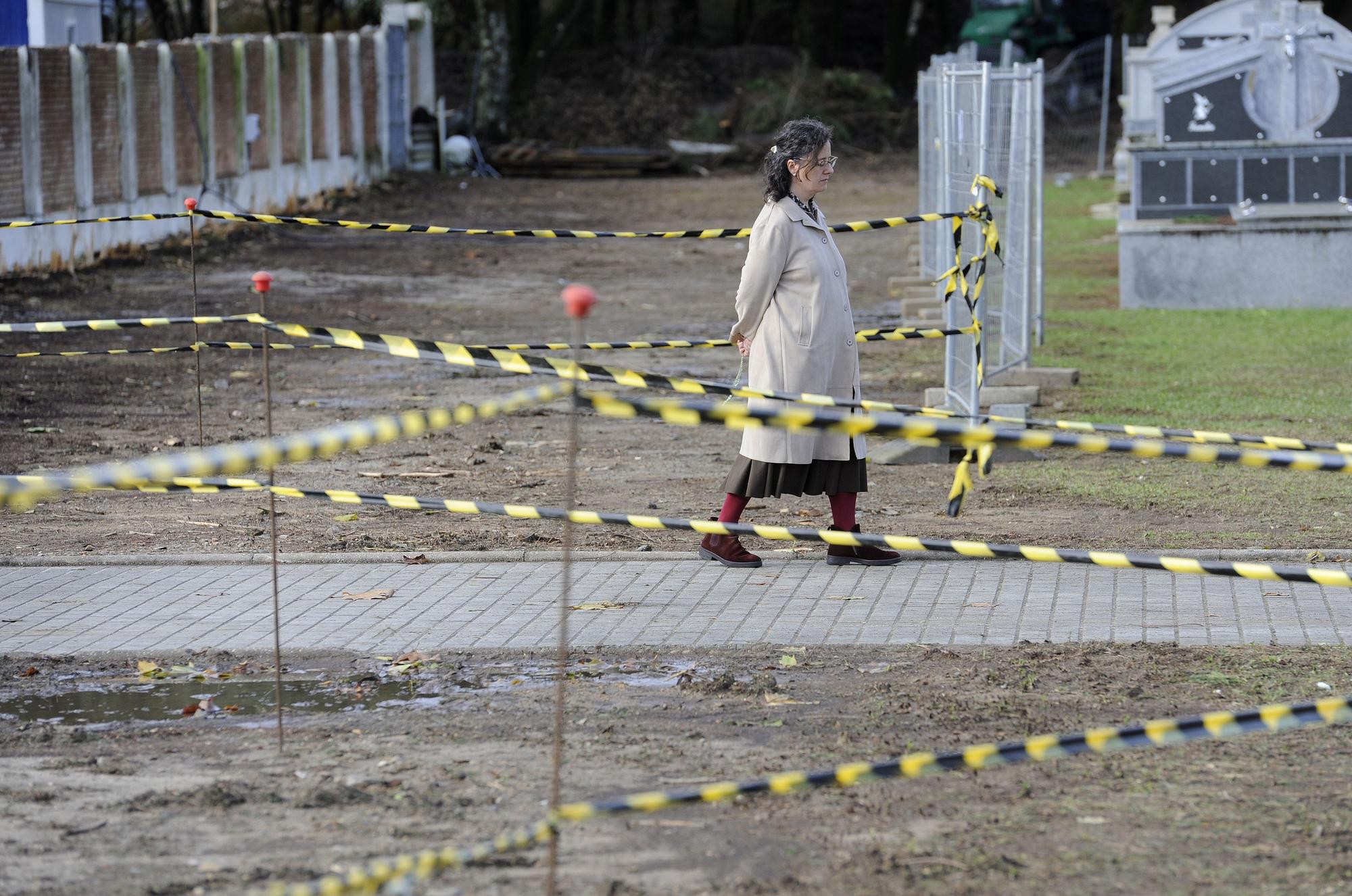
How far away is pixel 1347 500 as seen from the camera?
29.7 ft

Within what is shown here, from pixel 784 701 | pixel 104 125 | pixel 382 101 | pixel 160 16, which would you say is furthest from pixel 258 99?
pixel 784 701

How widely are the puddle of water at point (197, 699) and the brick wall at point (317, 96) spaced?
88.8 ft

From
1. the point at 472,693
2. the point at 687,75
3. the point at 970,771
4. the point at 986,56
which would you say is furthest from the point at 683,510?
the point at 687,75

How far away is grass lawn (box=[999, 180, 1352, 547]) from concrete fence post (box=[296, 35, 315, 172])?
1551 centimetres

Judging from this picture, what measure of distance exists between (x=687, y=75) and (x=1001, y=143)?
105ft

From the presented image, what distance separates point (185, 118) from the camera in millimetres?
26359

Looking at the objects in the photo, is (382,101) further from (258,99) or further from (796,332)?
(796,332)

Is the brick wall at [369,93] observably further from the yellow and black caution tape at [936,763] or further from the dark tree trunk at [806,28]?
the yellow and black caution tape at [936,763]

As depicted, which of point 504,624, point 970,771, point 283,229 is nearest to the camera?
point 970,771

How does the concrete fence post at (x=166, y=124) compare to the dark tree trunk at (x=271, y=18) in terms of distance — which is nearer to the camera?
the concrete fence post at (x=166, y=124)

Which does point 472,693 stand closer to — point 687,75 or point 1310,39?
point 1310,39

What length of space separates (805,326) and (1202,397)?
5.55 metres

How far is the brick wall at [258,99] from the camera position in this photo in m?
29.1

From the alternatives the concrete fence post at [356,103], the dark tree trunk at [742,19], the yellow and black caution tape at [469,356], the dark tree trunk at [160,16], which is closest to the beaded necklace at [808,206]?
the yellow and black caution tape at [469,356]
